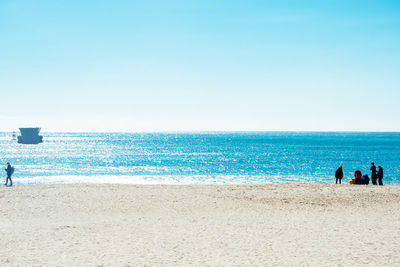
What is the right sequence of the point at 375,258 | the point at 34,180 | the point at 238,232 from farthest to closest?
the point at 34,180 → the point at 238,232 → the point at 375,258

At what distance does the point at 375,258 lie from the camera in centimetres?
873

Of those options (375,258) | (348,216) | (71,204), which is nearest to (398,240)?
(375,258)

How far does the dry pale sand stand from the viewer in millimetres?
8867

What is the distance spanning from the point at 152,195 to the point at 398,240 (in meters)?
12.1

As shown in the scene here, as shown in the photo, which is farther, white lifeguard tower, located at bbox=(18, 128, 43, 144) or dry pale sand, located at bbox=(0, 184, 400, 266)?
white lifeguard tower, located at bbox=(18, 128, 43, 144)

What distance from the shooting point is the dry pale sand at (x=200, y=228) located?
29.1 ft

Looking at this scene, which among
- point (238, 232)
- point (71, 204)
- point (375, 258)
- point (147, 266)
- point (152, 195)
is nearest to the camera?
point (147, 266)

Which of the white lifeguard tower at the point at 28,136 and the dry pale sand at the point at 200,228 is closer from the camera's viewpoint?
the dry pale sand at the point at 200,228

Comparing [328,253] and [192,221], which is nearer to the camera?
[328,253]

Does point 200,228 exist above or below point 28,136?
above

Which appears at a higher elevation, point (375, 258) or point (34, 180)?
point (375, 258)

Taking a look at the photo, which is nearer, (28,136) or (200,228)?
(200,228)

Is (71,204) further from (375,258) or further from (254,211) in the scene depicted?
(375,258)

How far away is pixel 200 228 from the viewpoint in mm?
12031
